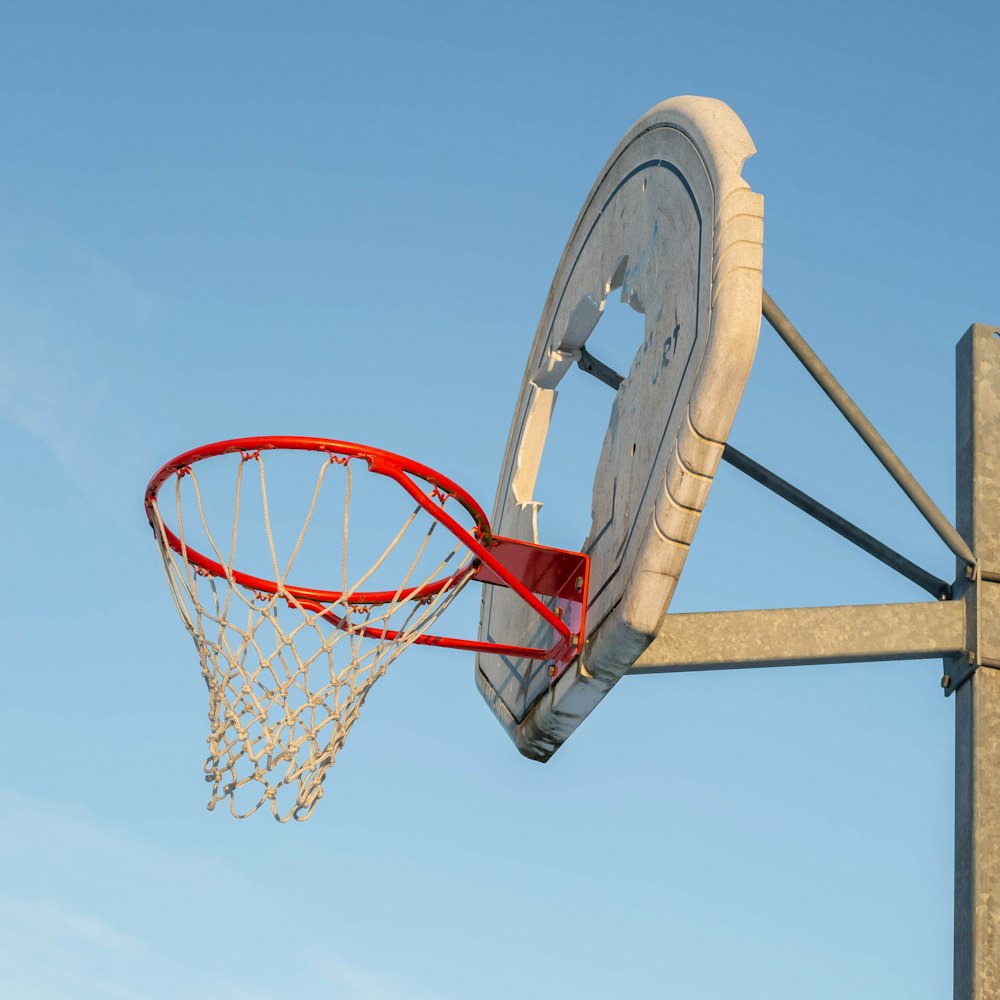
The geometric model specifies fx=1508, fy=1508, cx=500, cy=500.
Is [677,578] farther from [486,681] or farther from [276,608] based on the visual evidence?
[486,681]

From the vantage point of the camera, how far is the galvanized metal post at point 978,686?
16.6ft

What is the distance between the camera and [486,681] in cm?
696

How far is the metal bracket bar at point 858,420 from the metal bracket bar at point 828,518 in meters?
0.29

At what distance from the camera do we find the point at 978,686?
Result: 540cm

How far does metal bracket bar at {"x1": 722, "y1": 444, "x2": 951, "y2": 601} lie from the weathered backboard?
2.00ft

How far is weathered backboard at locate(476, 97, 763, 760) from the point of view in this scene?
489 centimetres

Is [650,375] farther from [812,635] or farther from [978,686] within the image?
[978,686]

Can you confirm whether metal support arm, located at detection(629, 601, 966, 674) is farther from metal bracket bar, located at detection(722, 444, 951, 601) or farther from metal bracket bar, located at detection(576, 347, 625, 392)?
metal bracket bar, located at detection(576, 347, 625, 392)

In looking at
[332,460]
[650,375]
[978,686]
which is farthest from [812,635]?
[332,460]

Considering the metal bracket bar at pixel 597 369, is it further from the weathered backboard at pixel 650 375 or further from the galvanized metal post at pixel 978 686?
the galvanized metal post at pixel 978 686

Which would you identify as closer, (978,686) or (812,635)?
(978,686)

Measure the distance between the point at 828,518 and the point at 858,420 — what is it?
1.85ft

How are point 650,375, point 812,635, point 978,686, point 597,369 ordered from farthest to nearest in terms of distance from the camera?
point 597,369 < point 650,375 < point 812,635 < point 978,686

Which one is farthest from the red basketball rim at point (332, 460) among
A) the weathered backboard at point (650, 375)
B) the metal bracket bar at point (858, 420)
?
the metal bracket bar at point (858, 420)
